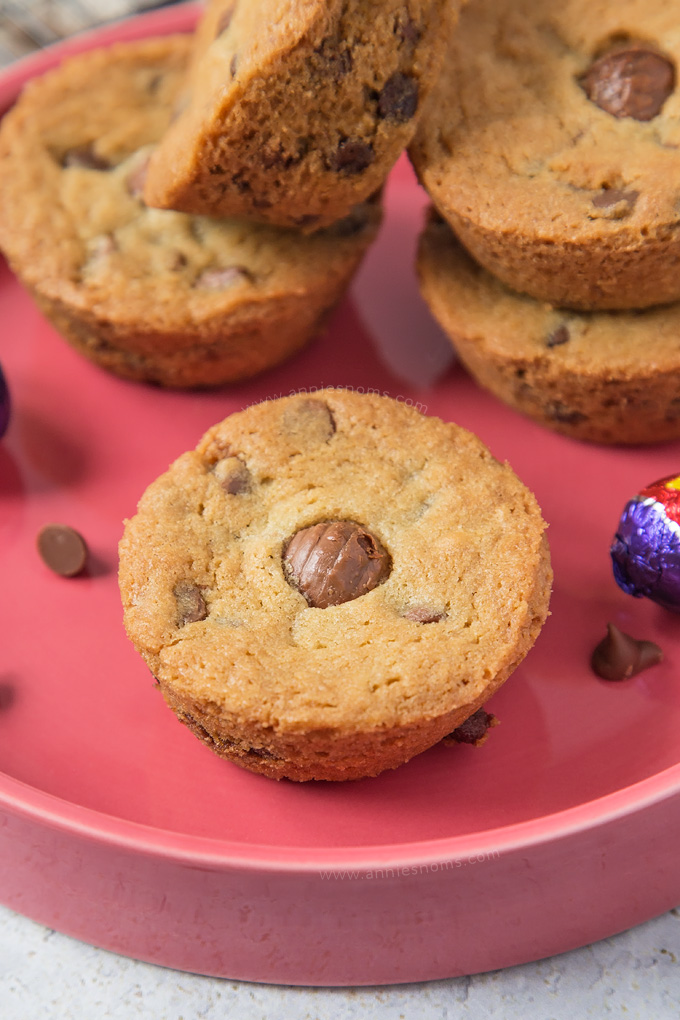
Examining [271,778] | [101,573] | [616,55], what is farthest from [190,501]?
[616,55]

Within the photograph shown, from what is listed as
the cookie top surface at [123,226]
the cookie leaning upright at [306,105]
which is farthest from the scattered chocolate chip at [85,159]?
the cookie leaning upright at [306,105]

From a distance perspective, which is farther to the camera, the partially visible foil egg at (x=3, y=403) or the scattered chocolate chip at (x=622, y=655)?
the partially visible foil egg at (x=3, y=403)

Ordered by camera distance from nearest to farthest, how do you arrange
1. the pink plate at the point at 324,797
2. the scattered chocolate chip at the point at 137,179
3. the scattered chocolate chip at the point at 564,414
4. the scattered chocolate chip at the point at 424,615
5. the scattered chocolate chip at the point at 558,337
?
1. the pink plate at the point at 324,797
2. the scattered chocolate chip at the point at 424,615
3. the scattered chocolate chip at the point at 558,337
4. the scattered chocolate chip at the point at 564,414
5. the scattered chocolate chip at the point at 137,179

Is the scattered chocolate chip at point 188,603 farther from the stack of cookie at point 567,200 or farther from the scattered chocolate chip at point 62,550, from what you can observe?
the stack of cookie at point 567,200

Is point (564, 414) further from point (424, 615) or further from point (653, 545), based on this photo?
point (424, 615)

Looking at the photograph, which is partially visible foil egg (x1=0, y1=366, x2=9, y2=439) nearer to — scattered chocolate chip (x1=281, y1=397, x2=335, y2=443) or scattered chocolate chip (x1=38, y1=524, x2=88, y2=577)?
scattered chocolate chip (x1=38, y1=524, x2=88, y2=577)

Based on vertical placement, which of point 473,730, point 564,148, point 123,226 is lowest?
point 473,730

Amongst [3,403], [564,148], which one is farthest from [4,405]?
[564,148]
